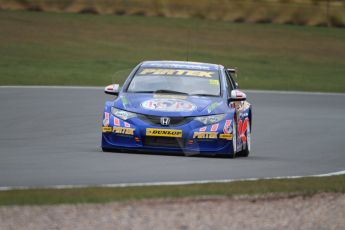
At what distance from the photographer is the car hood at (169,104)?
14.1 meters

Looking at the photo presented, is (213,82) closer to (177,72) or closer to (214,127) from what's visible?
(177,72)

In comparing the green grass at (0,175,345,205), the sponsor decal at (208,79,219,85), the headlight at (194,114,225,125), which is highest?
the green grass at (0,175,345,205)

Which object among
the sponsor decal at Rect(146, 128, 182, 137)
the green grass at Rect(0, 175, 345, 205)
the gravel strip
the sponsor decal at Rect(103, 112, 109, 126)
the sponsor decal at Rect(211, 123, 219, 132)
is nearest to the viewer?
the gravel strip

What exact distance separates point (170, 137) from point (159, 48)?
71.7 ft

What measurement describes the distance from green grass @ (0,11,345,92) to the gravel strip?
19.1 metres

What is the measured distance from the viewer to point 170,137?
549 inches

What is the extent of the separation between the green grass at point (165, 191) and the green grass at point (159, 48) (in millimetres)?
17993

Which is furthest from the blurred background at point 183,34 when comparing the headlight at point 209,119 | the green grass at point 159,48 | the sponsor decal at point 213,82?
the headlight at point 209,119

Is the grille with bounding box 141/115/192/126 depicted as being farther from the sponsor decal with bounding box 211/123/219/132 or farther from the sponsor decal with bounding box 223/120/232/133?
the sponsor decal with bounding box 223/120/232/133

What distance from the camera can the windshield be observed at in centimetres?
1494

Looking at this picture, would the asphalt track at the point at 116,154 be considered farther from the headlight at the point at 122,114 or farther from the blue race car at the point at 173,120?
the headlight at the point at 122,114

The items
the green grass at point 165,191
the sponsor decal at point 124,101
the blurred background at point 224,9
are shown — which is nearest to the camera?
the green grass at point 165,191

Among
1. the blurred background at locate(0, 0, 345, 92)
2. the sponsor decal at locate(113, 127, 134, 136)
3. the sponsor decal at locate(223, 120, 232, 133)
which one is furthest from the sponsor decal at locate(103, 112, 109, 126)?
the blurred background at locate(0, 0, 345, 92)

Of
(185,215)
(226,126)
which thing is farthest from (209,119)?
(185,215)
